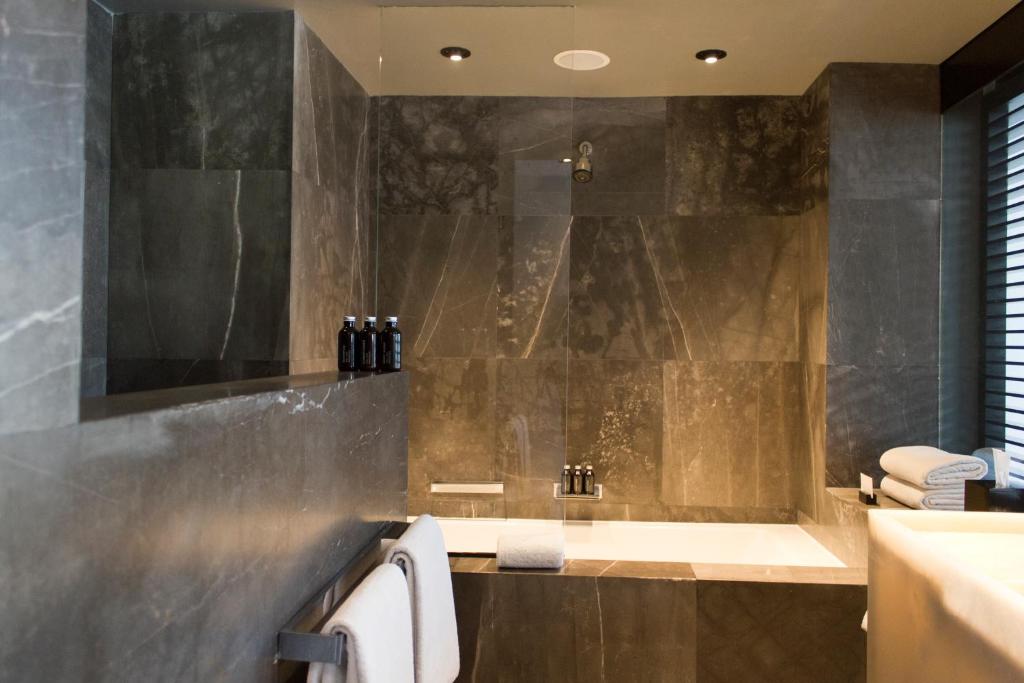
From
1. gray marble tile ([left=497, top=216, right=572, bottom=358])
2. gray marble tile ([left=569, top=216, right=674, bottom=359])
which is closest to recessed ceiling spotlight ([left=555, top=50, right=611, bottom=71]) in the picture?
gray marble tile ([left=497, top=216, right=572, bottom=358])

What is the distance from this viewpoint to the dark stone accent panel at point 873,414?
325cm

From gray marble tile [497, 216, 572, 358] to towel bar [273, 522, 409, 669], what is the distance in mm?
1144

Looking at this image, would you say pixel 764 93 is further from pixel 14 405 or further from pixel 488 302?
pixel 14 405

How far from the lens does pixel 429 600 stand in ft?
5.54

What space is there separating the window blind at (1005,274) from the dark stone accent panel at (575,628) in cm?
136

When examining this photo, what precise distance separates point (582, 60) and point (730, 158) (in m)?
1.03

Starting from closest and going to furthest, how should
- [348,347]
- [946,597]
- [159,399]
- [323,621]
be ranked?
1. [159,399]
2. [946,597]
3. [323,621]
4. [348,347]

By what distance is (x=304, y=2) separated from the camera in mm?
2607

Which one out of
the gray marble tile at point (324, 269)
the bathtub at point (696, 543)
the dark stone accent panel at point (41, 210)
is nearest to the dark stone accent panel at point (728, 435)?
the bathtub at point (696, 543)

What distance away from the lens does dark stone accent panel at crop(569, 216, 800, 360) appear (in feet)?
12.3

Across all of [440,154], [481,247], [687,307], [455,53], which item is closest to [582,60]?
[455,53]

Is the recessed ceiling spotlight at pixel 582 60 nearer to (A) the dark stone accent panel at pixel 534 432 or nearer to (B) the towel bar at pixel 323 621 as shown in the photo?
(A) the dark stone accent panel at pixel 534 432

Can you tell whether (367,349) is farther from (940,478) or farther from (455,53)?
(940,478)

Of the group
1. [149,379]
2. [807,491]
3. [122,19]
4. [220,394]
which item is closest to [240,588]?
[220,394]
